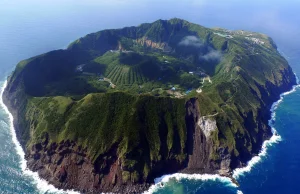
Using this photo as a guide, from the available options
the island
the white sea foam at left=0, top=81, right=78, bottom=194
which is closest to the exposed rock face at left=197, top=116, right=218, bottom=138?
the island

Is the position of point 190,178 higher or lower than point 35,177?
lower

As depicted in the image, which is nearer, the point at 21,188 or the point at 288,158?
the point at 21,188

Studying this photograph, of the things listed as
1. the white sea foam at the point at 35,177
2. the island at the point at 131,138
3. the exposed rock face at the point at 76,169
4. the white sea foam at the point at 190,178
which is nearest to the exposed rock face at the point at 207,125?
the island at the point at 131,138

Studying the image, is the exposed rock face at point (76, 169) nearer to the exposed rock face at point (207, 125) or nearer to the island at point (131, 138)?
the island at point (131, 138)

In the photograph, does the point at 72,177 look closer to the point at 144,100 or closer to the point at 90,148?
the point at 90,148

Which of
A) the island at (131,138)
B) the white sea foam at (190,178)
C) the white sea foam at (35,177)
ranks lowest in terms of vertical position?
the white sea foam at (190,178)

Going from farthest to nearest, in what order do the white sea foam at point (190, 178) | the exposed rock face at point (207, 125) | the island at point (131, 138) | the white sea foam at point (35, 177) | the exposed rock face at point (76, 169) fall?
the exposed rock face at point (207, 125) < the island at point (131, 138) < the white sea foam at point (190, 178) < the exposed rock face at point (76, 169) < the white sea foam at point (35, 177)

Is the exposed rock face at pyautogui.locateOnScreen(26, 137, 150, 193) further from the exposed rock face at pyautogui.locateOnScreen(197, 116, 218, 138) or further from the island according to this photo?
the exposed rock face at pyautogui.locateOnScreen(197, 116, 218, 138)

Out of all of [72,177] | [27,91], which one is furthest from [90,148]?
[27,91]

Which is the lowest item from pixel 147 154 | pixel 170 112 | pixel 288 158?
pixel 288 158

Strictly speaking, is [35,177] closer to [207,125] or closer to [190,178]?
[190,178]

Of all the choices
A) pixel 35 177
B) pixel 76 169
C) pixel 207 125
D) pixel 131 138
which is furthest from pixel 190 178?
pixel 35 177
